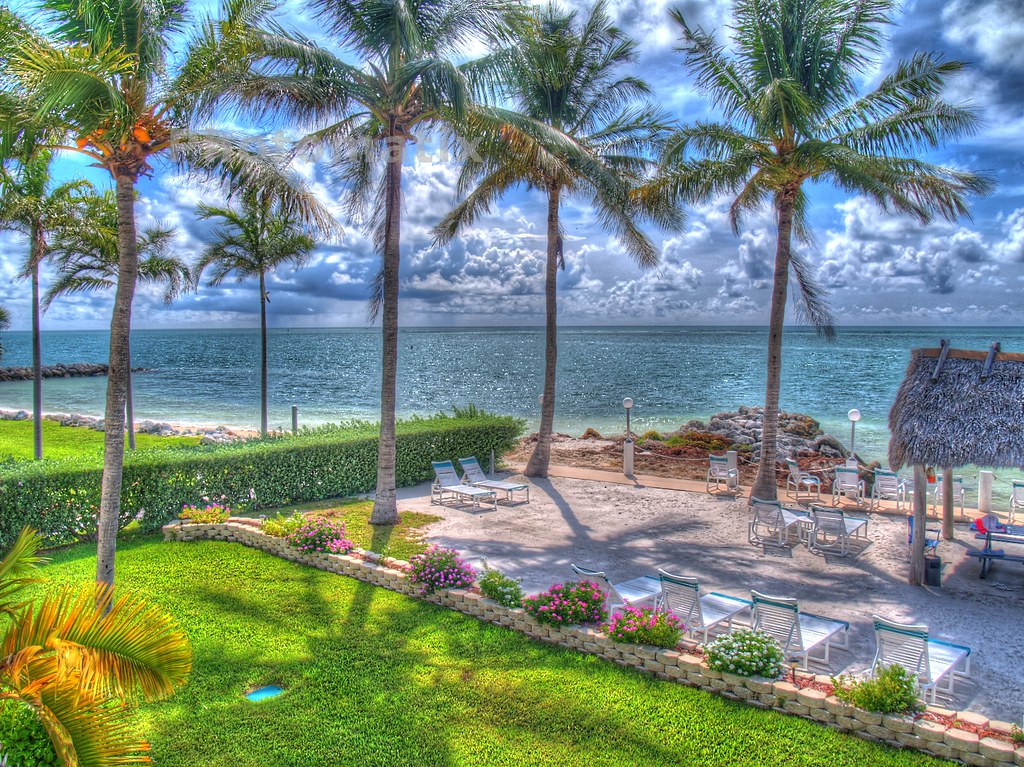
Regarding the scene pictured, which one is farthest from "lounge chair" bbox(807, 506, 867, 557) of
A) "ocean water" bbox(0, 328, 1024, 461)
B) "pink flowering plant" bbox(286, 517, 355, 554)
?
"ocean water" bbox(0, 328, 1024, 461)

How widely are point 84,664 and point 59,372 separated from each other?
255 feet

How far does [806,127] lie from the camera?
11742mm

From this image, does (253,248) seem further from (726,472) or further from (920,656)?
(920,656)

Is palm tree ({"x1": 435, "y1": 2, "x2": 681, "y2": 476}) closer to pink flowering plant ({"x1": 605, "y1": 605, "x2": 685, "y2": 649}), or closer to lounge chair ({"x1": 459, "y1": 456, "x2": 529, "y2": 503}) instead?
lounge chair ({"x1": 459, "y1": 456, "x2": 529, "y2": 503})

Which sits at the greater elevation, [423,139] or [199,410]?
[423,139]

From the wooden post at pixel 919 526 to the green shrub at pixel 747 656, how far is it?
3913 mm

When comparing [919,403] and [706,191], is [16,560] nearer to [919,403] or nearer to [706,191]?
[919,403]

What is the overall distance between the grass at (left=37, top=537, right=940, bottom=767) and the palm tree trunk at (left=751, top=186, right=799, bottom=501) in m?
8.15

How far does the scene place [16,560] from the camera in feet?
13.4

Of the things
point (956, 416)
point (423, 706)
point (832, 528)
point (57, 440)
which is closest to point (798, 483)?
point (832, 528)

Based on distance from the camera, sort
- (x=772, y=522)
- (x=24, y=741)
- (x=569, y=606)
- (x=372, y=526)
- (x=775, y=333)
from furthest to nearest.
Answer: (x=775, y=333)
(x=372, y=526)
(x=772, y=522)
(x=569, y=606)
(x=24, y=741)

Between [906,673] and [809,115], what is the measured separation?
10232 mm

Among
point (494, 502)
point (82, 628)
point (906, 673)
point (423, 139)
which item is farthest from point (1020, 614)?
point (423, 139)

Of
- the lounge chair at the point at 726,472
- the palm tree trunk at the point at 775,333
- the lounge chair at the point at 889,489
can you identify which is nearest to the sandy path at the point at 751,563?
the lounge chair at the point at 889,489
